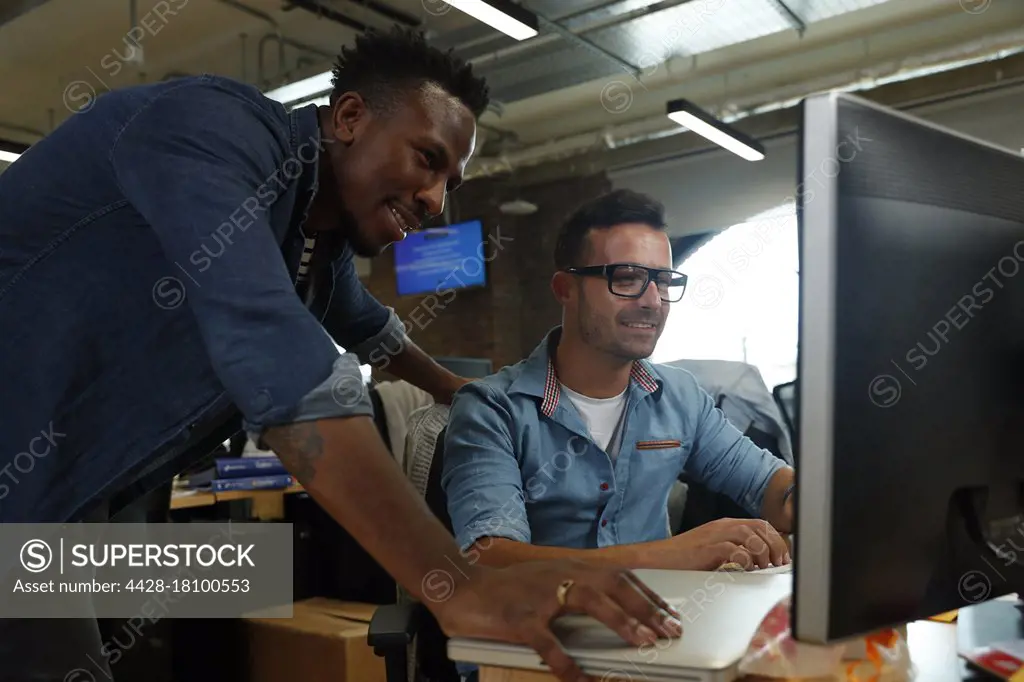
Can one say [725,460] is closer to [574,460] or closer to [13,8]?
[574,460]

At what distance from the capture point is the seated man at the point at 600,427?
1.49 meters

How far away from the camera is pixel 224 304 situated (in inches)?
26.9

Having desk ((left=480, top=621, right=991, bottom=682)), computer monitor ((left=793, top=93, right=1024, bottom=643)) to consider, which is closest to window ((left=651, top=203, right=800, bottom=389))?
desk ((left=480, top=621, right=991, bottom=682))

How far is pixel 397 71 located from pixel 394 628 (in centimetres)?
94

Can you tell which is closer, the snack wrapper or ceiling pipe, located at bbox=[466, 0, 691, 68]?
the snack wrapper

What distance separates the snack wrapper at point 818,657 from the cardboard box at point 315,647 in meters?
2.16

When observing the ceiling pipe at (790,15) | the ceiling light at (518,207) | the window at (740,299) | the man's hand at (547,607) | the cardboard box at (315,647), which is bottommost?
the cardboard box at (315,647)

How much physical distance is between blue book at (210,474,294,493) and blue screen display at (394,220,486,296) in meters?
3.66

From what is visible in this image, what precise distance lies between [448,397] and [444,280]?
554 cm

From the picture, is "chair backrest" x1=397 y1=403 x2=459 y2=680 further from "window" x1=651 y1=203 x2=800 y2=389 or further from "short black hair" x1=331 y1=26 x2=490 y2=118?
"window" x1=651 y1=203 x2=800 y2=389

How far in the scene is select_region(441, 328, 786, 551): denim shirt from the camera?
145 centimetres

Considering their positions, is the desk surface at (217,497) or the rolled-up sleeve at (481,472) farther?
the desk surface at (217,497)

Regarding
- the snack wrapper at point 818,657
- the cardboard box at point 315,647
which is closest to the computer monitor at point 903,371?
the snack wrapper at point 818,657

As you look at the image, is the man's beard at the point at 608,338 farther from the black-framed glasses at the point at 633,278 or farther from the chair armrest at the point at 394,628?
the chair armrest at the point at 394,628
